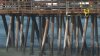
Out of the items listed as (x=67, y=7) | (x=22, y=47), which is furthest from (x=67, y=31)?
(x=22, y=47)

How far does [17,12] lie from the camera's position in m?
47.8

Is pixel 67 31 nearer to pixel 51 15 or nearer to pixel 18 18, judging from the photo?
pixel 51 15

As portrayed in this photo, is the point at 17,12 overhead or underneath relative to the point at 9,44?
overhead

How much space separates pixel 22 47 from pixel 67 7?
6.05m

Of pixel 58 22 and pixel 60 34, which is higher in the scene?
pixel 58 22

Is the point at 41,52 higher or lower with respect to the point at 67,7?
lower

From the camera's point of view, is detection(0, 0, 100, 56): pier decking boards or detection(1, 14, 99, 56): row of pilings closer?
detection(0, 0, 100, 56): pier decking boards

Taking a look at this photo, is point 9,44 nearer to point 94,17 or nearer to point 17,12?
point 17,12

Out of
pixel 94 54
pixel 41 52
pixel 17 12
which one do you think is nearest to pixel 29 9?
pixel 17 12

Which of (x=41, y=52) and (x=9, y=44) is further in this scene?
(x=9, y=44)

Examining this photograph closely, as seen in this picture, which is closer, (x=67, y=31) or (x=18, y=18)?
(x=67, y=31)

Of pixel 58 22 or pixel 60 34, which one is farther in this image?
pixel 58 22

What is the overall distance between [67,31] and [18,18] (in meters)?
5.66

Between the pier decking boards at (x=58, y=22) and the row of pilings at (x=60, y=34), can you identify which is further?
the row of pilings at (x=60, y=34)
